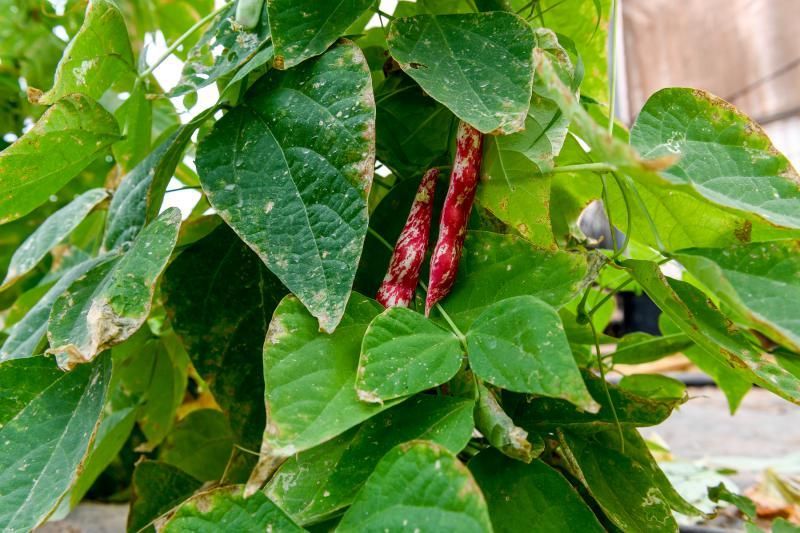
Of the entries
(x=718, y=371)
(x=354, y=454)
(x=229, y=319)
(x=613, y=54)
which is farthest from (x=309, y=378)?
(x=718, y=371)

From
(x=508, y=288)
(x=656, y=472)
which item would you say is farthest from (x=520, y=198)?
(x=656, y=472)

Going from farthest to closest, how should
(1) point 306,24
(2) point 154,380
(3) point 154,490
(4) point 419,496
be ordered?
(2) point 154,380, (3) point 154,490, (1) point 306,24, (4) point 419,496

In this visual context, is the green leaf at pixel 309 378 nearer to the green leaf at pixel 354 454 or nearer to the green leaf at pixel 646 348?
the green leaf at pixel 354 454

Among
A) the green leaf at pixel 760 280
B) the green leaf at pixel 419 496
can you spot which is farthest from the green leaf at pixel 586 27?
the green leaf at pixel 419 496

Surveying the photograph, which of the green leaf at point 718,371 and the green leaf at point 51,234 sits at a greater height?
the green leaf at point 51,234

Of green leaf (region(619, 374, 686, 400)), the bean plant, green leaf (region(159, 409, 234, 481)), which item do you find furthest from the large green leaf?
green leaf (region(159, 409, 234, 481))

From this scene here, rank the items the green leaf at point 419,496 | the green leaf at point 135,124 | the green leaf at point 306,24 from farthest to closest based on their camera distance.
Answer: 1. the green leaf at point 135,124
2. the green leaf at point 306,24
3. the green leaf at point 419,496

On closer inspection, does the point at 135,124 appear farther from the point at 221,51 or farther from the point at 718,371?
the point at 718,371
